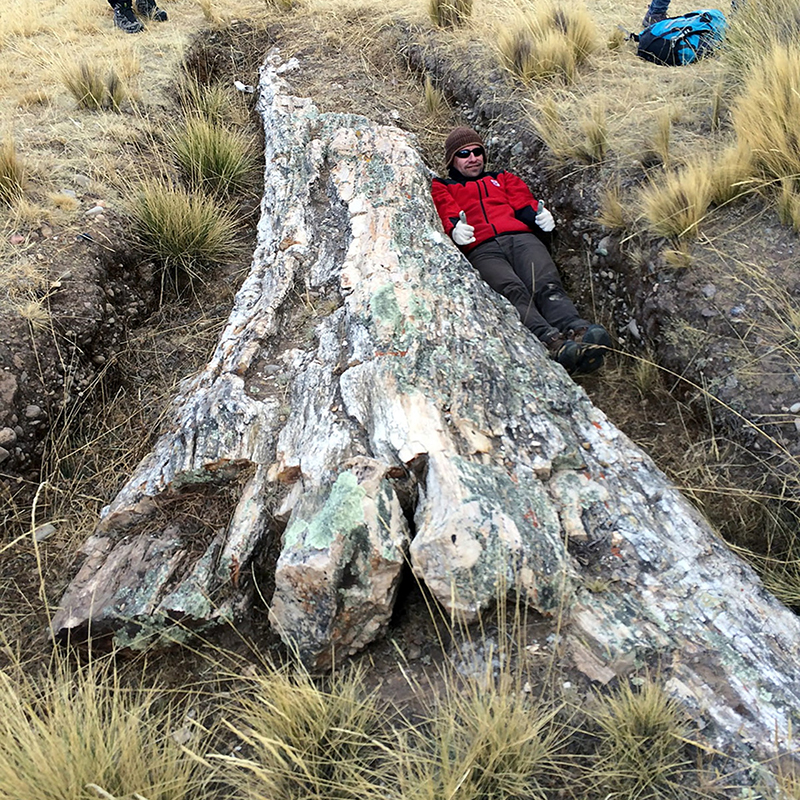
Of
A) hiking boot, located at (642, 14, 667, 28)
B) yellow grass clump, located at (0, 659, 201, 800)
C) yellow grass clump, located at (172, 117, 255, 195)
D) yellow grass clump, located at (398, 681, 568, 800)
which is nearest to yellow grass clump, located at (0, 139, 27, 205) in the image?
yellow grass clump, located at (172, 117, 255, 195)

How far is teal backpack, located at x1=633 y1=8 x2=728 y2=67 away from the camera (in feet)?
15.3

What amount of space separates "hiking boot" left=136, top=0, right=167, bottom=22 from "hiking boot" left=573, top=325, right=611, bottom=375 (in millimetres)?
5951

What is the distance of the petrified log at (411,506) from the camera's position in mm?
1916

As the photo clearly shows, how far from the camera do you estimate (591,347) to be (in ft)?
10.0

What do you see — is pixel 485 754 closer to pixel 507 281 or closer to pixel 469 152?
pixel 507 281

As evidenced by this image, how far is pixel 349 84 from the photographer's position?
5.14m

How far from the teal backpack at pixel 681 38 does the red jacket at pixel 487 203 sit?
5.88 feet

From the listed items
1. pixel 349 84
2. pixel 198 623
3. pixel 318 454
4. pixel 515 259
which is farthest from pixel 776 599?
pixel 349 84

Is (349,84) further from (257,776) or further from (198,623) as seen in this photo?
(257,776)

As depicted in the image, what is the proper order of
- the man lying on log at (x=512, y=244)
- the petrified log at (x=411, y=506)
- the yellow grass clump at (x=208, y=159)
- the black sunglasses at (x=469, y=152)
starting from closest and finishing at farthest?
the petrified log at (x=411, y=506) → the man lying on log at (x=512, y=244) → the black sunglasses at (x=469, y=152) → the yellow grass clump at (x=208, y=159)

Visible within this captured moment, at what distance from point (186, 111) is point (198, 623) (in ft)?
14.1

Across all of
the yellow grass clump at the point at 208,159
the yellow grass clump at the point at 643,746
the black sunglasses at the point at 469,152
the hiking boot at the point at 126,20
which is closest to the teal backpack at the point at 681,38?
the black sunglasses at the point at 469,152

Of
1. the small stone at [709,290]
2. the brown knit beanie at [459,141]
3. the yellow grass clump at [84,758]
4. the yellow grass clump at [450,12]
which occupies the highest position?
the yellow grass clump at [450,12]

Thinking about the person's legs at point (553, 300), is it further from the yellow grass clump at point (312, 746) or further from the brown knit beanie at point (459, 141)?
the yellow grass clump at point (312, 746)
